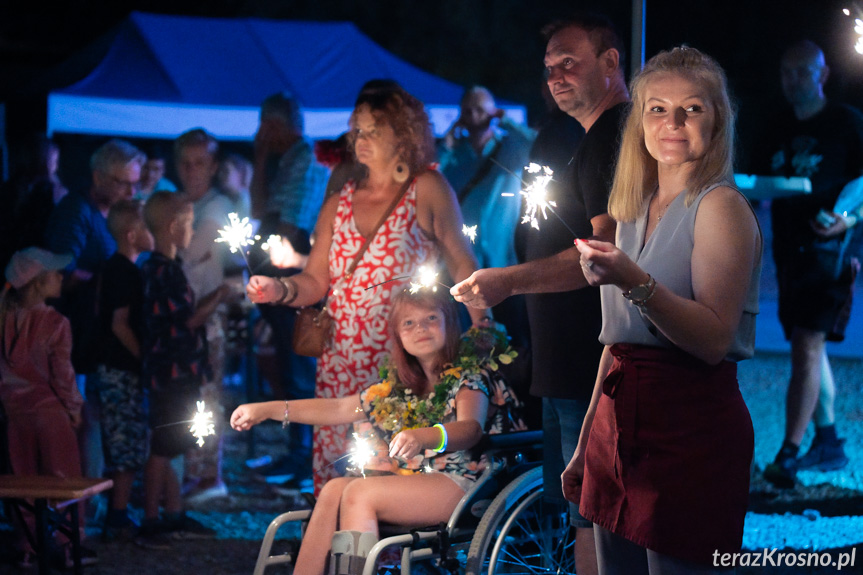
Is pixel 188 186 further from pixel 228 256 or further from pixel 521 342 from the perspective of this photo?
pixel 521 342

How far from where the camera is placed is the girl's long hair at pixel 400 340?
3.38 meters

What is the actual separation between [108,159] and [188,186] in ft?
1.57

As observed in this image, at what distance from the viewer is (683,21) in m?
4.12

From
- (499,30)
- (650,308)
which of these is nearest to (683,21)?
(650,308)

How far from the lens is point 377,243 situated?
347cm

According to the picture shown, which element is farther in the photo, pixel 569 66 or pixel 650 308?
pixel 569 66

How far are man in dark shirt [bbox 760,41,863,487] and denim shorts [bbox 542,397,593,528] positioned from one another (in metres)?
2.32

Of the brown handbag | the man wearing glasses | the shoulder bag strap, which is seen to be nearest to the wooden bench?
the man wearing glasses

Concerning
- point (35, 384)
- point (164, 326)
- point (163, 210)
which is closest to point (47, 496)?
point (35, 384)

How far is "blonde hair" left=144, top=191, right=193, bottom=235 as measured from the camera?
4738 mm

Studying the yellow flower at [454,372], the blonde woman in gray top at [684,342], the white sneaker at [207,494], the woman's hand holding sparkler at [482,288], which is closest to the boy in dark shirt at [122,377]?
the white sneaker at [207,494]

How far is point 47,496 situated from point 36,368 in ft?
3.11

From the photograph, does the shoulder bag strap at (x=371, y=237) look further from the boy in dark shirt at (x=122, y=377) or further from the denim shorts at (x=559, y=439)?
the boy in dark shirt at (x=122, y=377)

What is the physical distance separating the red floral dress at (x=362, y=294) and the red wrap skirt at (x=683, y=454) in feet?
5.27
